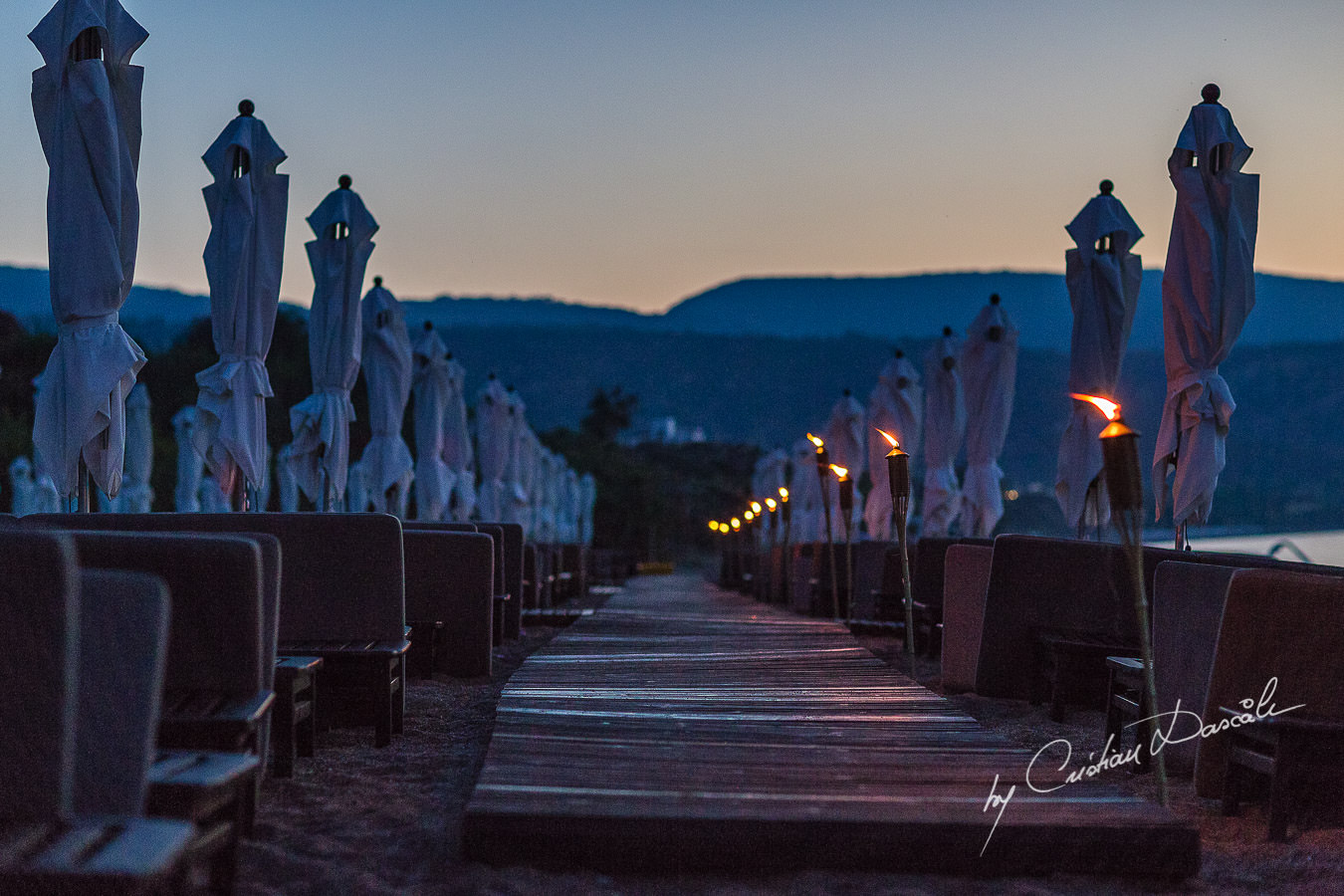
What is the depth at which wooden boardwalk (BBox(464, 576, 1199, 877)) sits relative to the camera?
9.62 ft

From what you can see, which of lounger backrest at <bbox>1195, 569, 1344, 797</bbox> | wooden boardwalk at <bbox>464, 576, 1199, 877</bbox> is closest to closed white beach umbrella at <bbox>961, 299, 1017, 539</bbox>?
wooden boardwalk at <bbox>464, 576, 1199, 877</bbox>

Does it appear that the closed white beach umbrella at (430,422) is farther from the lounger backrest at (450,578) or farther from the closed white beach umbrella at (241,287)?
the lounger backrest at (450,578)

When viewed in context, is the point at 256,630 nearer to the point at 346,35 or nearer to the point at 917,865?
the point at 917,865

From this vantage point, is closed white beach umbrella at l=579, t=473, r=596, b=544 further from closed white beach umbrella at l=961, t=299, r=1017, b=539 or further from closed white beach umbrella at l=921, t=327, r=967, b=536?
closed white beach umbrella at l=961, t=299, r=1017, b=539

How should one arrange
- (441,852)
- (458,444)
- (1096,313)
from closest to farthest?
(441,852) < (1096,313) < (458,444)

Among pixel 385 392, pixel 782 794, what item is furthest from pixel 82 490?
pixel 385 392

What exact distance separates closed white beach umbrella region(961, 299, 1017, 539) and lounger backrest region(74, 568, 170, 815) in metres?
10.1

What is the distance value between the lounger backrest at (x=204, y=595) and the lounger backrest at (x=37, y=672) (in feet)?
2.62

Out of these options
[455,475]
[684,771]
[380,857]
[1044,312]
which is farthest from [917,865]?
[1044,312]

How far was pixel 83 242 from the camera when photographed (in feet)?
19.6

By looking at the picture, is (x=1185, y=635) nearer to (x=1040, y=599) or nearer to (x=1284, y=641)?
(x=1284, y=641)

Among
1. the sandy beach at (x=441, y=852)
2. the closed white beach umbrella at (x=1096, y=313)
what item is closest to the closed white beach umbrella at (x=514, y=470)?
the closed white beach umbrella at (x=1096, y=313)

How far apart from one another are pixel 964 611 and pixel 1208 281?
97.9 inches

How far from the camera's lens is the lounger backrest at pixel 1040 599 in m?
5.67
